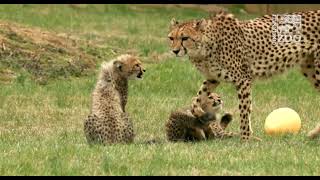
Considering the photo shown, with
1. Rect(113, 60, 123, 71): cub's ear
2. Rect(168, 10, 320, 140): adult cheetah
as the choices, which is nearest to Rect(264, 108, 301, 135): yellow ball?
Rect(168, 10, 320, 140): adult cheetah

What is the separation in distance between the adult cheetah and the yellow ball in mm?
322

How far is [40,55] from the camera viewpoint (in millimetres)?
13312

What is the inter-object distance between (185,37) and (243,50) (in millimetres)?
702

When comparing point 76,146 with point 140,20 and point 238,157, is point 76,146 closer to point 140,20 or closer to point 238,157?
point 238,157

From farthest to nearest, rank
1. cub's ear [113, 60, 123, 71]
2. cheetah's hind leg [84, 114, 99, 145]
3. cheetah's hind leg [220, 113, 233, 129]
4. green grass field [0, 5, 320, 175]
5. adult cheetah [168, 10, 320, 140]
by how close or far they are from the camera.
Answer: cheetah's hind leg [220, 113, 233, 129] → adult cheetah [168, 10, 320, 140] → cub's ear [113, 60, 123, 71] → cheetah's hind leg [84, 114, 99, 145] → green grass field [0, 5, 320, 175]

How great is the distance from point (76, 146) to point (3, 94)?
4191 mm

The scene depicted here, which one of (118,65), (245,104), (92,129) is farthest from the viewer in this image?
(245,104)

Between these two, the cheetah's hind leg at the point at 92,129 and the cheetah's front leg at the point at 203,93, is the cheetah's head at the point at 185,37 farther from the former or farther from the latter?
the cheetah's hind leg at the point at 92,129

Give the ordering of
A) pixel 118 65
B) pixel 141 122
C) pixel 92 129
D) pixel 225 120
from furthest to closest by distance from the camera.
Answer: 1. pixel 141 122
2. pixel 225 120
3. pixel 118 65
4. pixel 92 129

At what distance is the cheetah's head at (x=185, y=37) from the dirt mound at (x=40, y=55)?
14.4 ft

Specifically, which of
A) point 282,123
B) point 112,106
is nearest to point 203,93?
point 282,123

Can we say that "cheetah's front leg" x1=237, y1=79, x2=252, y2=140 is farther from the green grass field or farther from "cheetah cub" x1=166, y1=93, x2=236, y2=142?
"cheetah cub" x1=166, y1=93, x2=236, y2=142

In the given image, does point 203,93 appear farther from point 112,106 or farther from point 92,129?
point 92,129

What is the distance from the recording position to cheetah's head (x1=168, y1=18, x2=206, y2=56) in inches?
327
